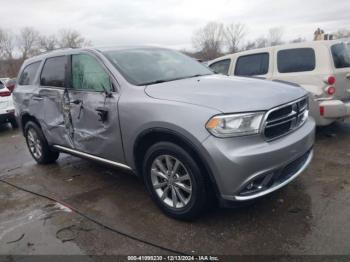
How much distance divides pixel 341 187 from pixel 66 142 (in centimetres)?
360

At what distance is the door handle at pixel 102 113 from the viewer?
3518 mm

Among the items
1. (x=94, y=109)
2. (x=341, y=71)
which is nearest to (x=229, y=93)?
(x=94, y=109)

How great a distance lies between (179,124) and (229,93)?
0.56 m

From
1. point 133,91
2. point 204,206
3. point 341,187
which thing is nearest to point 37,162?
point 133,91

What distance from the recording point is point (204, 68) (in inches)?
171

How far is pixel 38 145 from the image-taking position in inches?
206

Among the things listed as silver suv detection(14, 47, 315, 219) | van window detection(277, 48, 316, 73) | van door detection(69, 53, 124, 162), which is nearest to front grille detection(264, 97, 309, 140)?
silver suv detection(14, 47, 315, 219)

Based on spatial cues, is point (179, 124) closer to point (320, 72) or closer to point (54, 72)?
point (54, 72)

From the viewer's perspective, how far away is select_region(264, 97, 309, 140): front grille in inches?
109

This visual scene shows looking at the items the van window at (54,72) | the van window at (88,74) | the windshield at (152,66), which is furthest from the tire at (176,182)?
the van window at (54,72)

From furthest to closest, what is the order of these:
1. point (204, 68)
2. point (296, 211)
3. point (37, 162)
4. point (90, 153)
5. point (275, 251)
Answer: point (37, 162) < point (204, 68) < point (90, 153) < point (296, 211) < point (275, 251)

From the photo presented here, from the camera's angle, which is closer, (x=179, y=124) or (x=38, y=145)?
(x=179, y=124)

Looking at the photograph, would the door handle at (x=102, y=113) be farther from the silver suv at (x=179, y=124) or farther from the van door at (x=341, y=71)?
the van door at (x=341, y=71)

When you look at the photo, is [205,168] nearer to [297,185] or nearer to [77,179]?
[297,185]
